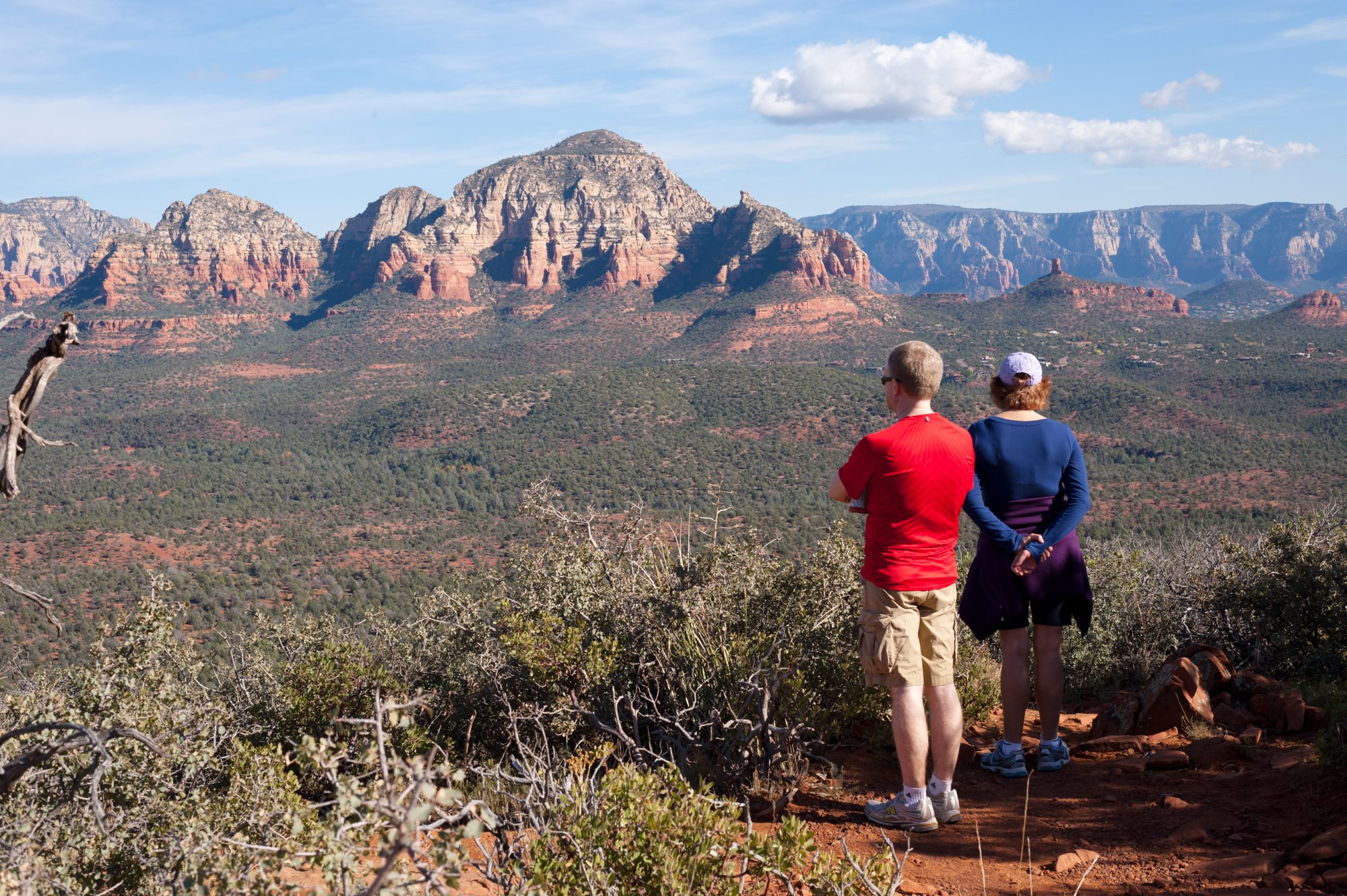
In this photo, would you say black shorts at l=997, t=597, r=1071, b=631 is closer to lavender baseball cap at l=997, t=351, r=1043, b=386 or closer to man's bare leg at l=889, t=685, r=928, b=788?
man's bare leg at l=889, t=685, r=928, b=788

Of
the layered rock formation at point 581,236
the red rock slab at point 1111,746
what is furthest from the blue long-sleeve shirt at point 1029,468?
the layered rock formation at point 581,236

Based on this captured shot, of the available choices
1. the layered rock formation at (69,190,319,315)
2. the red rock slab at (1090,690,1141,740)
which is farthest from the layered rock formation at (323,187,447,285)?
the red rock slab at (1090,690,1141,740)

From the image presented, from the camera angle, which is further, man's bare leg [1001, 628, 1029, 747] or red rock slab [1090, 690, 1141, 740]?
red rock slab [1090, 690, 1141, 740]

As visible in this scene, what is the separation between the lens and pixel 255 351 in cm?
8506

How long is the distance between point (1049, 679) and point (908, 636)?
1.23 meters

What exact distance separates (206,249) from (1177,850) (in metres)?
121

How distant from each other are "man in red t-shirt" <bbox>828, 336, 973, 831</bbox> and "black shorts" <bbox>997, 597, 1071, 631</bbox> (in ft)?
2.30

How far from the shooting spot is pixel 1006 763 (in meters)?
4.18

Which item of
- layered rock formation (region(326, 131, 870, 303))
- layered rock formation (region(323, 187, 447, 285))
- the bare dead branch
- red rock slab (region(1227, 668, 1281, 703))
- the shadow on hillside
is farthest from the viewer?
layered rock formation (region(323, 187, 447, 285))

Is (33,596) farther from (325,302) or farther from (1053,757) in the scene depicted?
(325,302)

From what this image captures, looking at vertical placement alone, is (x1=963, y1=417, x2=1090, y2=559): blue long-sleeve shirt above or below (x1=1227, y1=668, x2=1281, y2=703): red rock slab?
above

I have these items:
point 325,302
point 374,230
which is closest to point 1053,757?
point 325,302

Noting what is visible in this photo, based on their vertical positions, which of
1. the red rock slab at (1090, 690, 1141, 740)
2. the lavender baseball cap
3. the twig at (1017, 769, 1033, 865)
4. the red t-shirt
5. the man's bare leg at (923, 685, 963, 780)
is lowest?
the red rock slab at (1090, 690, 1141, 740)

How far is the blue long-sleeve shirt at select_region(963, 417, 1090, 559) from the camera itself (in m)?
4.00
